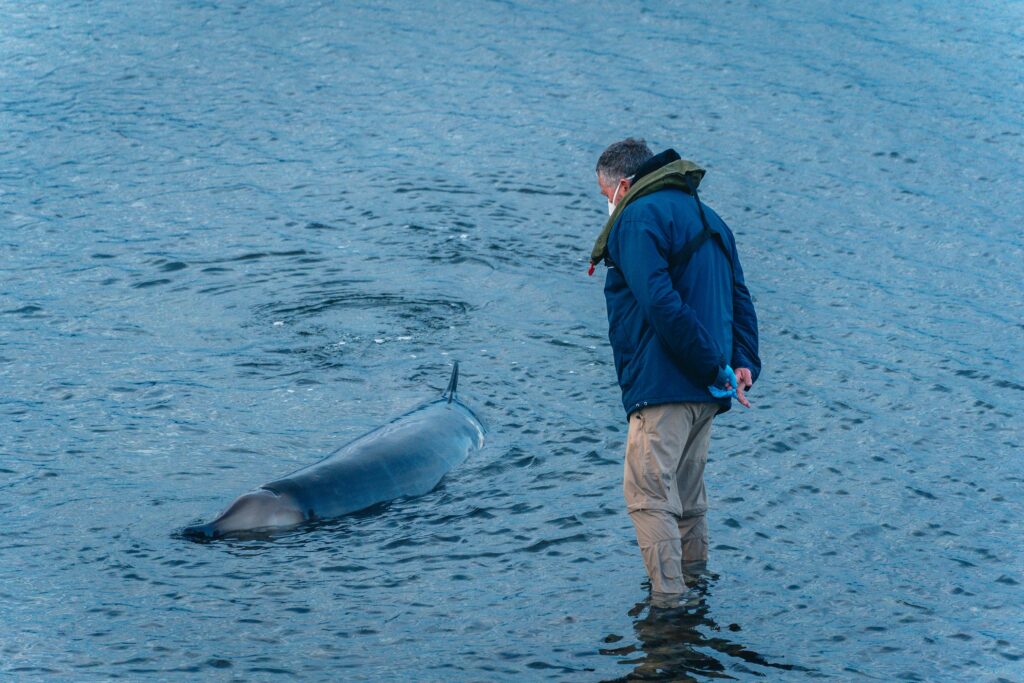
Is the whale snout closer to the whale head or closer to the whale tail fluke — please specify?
the whale head

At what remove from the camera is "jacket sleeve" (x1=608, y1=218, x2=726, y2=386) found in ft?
22.6

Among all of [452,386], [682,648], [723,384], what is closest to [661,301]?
[723,384]

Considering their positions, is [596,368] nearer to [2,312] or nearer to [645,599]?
[645,599]

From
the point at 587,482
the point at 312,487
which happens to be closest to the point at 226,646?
the point at 312,487

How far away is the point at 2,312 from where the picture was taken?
13227 mm

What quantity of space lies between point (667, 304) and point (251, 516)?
11.7ft

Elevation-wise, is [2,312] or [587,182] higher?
[587,182]

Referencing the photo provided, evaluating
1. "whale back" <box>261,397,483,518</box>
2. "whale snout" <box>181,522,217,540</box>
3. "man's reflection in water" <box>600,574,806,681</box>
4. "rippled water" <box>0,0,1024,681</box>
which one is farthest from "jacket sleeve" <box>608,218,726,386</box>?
"whale snout" <box>181,522,217,540</box>

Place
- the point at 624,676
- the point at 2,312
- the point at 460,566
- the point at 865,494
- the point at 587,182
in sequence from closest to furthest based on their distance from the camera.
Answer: the point at 624,676, the point at 460,566, the point at 865,494, the point at 2,312, the point at 587,182

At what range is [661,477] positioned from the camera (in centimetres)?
725

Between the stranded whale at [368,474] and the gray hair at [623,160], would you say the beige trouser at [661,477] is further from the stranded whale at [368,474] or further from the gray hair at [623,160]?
the stranded whale at [368,474]

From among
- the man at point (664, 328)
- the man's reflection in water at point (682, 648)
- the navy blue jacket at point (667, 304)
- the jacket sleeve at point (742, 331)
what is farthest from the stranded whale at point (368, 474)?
the jacket sleeve at point (742, 331)

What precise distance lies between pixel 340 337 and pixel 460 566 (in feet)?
16.8

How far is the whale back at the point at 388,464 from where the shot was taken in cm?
889
